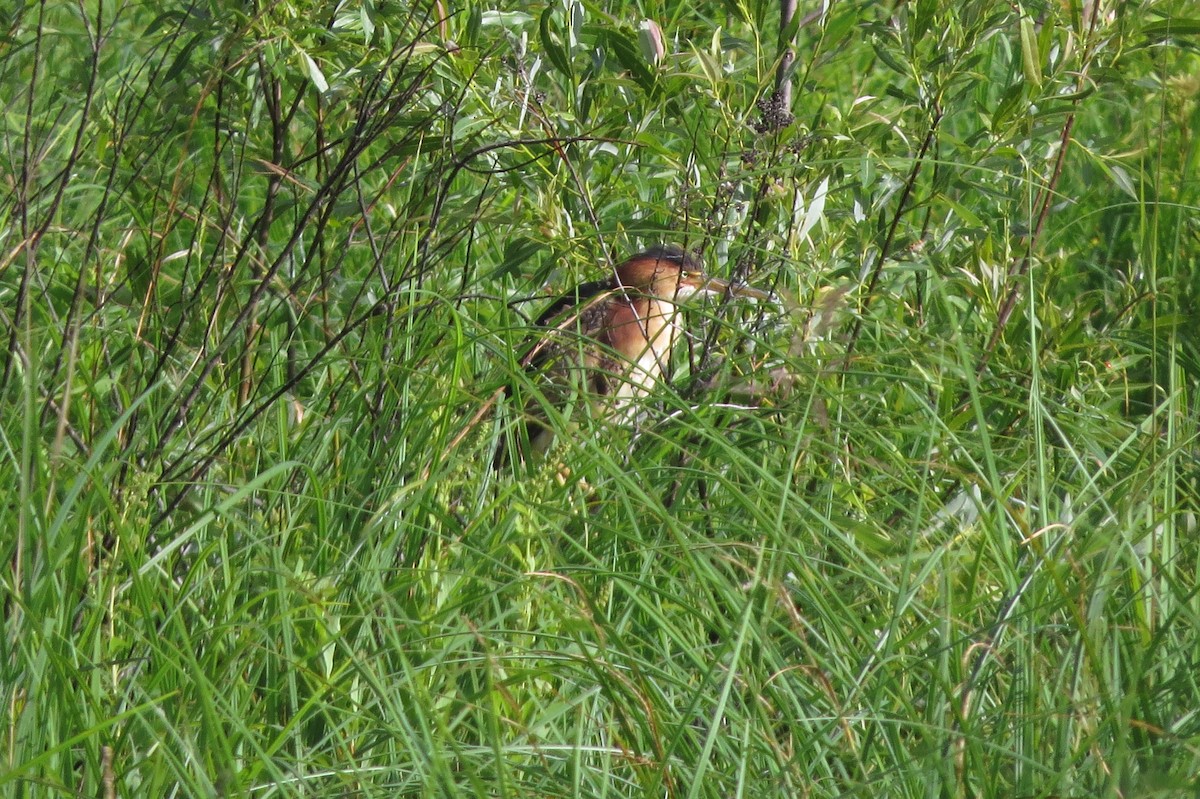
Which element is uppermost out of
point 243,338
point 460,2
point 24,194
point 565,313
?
point 460,2

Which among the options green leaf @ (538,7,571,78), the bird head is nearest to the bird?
the bird head

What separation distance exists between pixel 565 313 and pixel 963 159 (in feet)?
2.96

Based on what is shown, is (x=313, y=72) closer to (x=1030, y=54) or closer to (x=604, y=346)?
(x=604, y=346)

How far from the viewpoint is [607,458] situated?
1899mm

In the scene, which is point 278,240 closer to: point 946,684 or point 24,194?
point 24,194

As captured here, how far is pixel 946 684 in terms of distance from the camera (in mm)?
1742

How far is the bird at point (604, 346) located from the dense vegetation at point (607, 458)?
0.28 ft

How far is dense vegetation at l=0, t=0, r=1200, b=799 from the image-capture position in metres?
1.85

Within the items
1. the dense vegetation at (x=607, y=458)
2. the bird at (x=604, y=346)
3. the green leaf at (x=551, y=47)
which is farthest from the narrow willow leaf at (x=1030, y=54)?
the green leaf at (x=551, y=47)

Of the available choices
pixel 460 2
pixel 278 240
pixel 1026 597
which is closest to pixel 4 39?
pixel 460 2

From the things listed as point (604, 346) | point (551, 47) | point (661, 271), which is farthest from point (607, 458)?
point (661, 271)

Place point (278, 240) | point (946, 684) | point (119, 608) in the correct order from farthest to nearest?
1. point (278, 240)
2. point (119, 608)
3. point (946, 684)

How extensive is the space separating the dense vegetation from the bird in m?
0.09

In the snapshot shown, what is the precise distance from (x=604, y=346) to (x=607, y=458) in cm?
27
